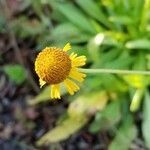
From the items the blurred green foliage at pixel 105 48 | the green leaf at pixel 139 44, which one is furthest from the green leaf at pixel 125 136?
the green leaf at pixel 139 44

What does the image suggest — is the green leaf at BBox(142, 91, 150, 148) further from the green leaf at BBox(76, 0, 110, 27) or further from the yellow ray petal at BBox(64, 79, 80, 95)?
the yellow ray petal at BBox(64, 79, 80, 95)

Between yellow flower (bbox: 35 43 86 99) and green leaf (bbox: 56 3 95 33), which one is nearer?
yellow flower (bbox: 35 43 86 99)

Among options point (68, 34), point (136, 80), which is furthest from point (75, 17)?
point (136, 80)

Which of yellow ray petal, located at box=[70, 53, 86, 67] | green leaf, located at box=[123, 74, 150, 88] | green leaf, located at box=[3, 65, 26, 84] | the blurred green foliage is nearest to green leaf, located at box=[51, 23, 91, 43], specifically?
the blurred green foliage

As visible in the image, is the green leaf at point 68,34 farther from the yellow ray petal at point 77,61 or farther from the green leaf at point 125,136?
the yellow ray petal at point 77,61

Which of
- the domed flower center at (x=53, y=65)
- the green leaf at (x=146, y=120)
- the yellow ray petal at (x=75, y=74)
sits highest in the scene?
the domed flower center at (x=53, y=65)

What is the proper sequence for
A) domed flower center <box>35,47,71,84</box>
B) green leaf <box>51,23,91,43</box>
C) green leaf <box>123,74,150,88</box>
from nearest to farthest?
domed flower center <box>35,47,71,84</box> < green leaf <box>123,74,150,88</box> < green leaf <box>51,23,91,43</box>
